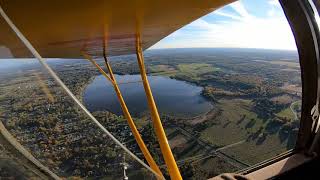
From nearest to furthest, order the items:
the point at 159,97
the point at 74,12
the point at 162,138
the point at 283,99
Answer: the point at 74,12
the point at 162,138
the point at 283,99
the point at 159,97

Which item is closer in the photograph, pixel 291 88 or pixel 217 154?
pixel 217 154

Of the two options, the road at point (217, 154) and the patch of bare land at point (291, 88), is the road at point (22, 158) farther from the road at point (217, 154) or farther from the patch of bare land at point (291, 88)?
the patch of bare land at point (291, 88)

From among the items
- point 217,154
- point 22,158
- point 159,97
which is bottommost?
point 217,154

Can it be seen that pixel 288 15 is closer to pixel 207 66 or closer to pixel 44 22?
pixel 44 22

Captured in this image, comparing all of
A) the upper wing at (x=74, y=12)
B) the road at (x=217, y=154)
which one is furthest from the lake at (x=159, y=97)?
the upper wing at (x=74, y=12)

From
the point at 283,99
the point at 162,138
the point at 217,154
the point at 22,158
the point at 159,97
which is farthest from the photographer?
the point at 159,97

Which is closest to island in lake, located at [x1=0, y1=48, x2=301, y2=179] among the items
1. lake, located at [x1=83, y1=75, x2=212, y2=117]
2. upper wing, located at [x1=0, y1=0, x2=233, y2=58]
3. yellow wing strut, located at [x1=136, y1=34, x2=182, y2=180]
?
lake, located at [x1=83, y1=75, x2=212, y2=117]

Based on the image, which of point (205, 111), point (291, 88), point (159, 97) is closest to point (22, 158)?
point (205, 111)

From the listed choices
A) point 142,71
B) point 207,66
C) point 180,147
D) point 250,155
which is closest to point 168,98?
point 180,147

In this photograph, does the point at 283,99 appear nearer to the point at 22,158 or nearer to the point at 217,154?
the point at 217,154

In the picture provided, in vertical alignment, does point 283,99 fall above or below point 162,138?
below
